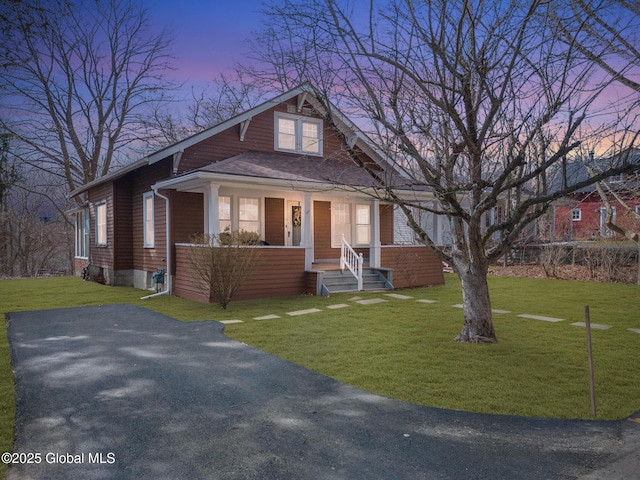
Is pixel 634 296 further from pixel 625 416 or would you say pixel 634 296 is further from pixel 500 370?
pixel 625 416

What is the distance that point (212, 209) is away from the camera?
1128 cm

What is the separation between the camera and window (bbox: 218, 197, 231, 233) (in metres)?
13.4

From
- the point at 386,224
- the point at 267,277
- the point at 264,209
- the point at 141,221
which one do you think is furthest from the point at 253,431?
the point at 386,224

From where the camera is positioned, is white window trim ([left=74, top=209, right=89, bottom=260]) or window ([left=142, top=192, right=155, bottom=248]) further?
white window trim ([left=74, top=209, right=89, bottom=260])

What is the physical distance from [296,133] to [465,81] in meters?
10.2

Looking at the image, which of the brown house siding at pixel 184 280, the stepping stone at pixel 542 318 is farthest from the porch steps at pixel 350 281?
the stepping stone at pixel 542 318

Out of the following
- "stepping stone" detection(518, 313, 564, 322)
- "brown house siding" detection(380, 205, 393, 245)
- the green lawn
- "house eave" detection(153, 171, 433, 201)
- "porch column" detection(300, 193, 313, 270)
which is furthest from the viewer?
"brown house siding" detection(380, 205, 393, 245)

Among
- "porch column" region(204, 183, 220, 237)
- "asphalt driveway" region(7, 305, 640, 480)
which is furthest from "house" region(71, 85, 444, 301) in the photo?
"asphalt driveway" region(7, 305, 640, 480)

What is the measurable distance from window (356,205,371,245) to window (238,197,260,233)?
3.96m

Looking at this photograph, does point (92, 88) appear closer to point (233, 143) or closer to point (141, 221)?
point (141, 221)

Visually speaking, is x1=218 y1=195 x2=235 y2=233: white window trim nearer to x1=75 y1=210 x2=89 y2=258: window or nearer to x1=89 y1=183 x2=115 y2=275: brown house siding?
x1=89 y1=183 x2=115 y2=275: brown house siding

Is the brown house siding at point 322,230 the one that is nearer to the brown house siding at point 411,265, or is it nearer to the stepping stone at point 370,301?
the brown house siding at point 411,265

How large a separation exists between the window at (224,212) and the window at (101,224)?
6023mm

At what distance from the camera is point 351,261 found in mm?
13461
